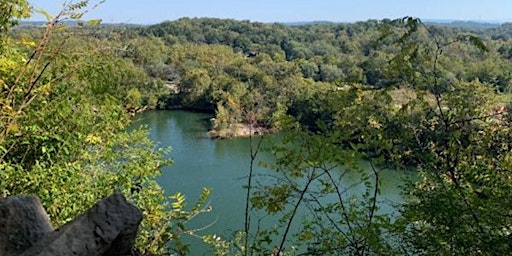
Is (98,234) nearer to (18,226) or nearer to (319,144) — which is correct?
(18,226)

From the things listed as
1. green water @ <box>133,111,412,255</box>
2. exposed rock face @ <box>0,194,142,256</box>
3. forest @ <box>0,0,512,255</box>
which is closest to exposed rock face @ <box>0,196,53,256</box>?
exposed rock face @ <box>0,194,142,256</box>

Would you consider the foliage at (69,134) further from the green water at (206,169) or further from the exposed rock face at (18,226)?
the green water at (206,169)

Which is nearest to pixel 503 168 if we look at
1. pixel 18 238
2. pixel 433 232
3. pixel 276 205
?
pixel 433 232

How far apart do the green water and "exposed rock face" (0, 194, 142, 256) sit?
13.3 feet

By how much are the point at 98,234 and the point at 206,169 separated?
1267 cm

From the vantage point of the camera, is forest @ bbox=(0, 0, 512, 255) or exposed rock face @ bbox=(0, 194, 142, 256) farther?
forest @ bbox=(0, 0, 512, 255)

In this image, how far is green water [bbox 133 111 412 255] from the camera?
29.4ft

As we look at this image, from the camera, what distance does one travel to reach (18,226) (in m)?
1.37

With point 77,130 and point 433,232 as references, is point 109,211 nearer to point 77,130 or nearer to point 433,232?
point 433,232

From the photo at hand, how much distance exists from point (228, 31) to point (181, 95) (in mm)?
27847

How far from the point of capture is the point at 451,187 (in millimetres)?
2049

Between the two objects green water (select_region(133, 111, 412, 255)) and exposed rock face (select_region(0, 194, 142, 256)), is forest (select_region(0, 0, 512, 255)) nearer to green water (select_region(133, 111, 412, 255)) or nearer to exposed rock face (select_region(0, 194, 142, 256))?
exposed rock face (select_region(0, 194, 142, 256))

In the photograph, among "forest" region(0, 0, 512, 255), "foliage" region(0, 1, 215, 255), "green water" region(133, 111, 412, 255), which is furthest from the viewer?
"green water" region(133, 111, 412, 255)

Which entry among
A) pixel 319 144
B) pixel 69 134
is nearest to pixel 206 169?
pixel 69 134
